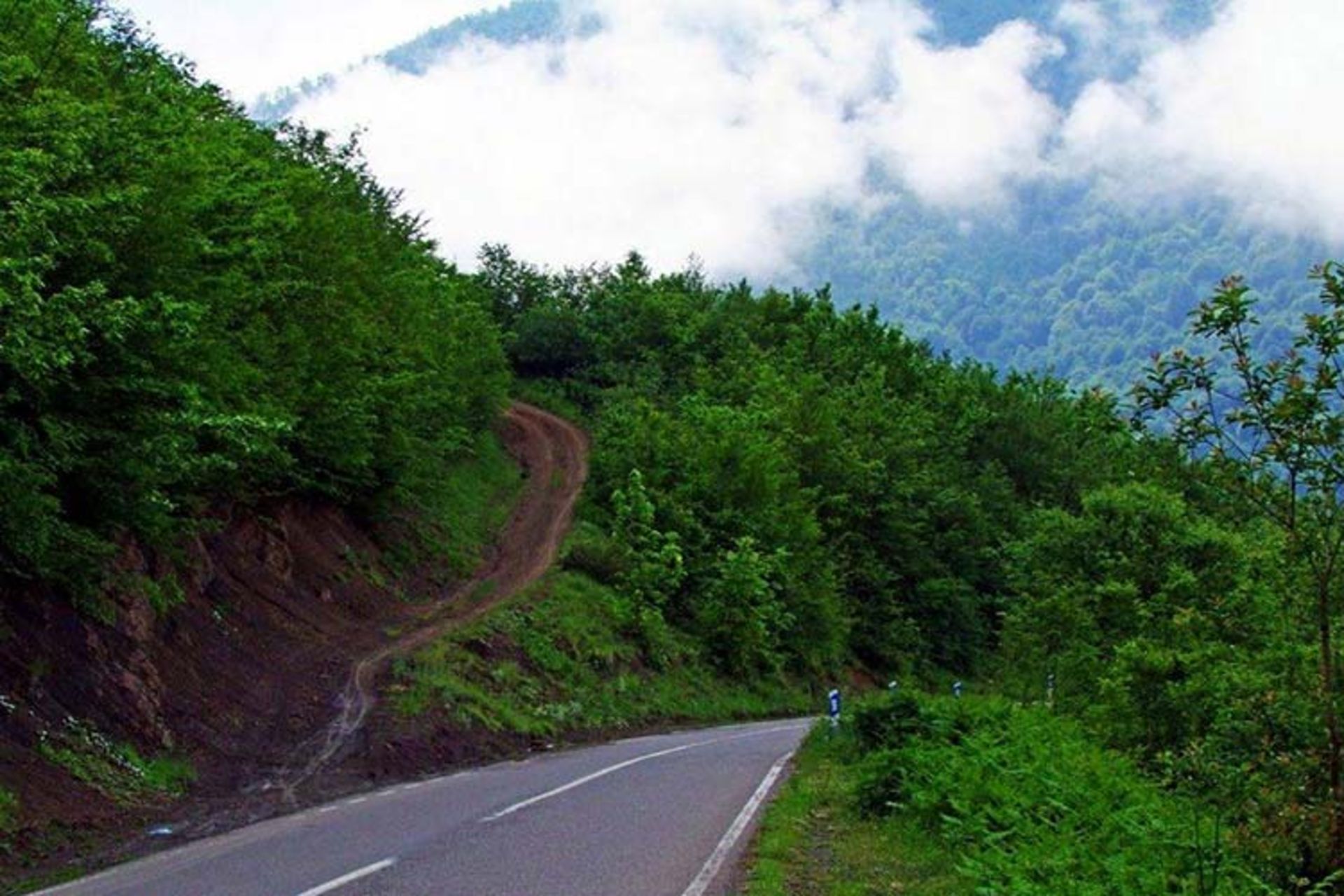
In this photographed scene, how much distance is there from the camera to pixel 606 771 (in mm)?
18812

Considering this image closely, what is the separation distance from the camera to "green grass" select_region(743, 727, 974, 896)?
399 inches

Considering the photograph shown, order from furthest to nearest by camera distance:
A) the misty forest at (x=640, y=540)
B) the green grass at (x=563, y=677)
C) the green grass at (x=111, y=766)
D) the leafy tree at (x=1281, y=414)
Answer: the green grass at (x=563, y=677) < the green grass at (x=111, y=766) < the misty forest at (x=640, y=540) < the leafy tree at (x=1281, y=414)

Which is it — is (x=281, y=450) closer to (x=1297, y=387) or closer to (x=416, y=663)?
(x=416, y=663)

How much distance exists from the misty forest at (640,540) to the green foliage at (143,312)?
0.23 ft

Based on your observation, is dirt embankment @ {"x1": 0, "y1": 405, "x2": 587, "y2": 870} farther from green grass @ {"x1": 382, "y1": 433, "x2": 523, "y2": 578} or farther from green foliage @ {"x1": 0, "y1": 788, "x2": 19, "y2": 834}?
green grass @ {"x1": 382, "y1": 433, "x2": 523, "y2": 578}

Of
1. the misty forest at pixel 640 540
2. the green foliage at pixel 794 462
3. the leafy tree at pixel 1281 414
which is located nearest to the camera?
the leafy tree at pixel 1281 414

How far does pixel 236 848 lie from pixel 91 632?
223 inches

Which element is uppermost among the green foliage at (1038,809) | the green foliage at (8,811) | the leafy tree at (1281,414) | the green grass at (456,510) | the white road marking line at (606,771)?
the leafy tree at (1281,414)

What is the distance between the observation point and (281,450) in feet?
70.8

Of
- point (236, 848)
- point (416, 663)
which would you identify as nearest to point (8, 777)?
point (236, 848)

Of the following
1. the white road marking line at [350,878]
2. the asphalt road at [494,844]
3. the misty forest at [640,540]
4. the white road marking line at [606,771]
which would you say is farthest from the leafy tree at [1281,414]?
the white road marking line at [606,771]

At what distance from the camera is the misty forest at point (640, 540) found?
10.9 metres

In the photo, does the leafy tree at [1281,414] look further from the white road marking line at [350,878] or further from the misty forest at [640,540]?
the white road marking line at [350,878]

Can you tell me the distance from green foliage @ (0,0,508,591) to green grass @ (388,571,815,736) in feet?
15.1
